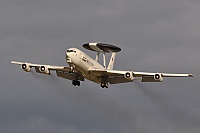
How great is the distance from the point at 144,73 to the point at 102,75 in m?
8.87

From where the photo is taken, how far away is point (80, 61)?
164 metres

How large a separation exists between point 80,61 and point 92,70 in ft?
11.9

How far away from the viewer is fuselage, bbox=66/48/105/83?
535 feet

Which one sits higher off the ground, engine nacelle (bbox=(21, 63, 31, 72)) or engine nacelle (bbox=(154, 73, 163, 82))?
engine nacelle (bbox=(21, 63, 31, 72))

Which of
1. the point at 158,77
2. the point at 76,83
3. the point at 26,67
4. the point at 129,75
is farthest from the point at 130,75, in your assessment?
the point at 26,67

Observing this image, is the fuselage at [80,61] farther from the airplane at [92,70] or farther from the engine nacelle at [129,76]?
the engine nacelle at [129,76]

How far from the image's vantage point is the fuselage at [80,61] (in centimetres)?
16300

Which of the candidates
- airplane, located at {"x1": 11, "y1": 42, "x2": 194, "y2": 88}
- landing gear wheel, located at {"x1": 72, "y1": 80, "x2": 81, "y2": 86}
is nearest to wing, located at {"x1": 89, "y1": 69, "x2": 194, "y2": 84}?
airplane, located at {"x1": 11, "y1": 42, "x2": 194, "y2": 88}

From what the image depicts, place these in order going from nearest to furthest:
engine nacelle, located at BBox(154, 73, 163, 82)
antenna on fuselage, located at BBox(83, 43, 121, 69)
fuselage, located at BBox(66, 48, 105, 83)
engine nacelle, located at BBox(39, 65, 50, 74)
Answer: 1. fuselage, located at BBox(66, 48, 105, 83)
2. engine nacelle, located at BBox(154, 73, 163, 82)
3. engine nacelle, located at BBox(39, 65, 50, 74)
4. antenna on fuselage, located at BBox(83, 43, 121, 69)

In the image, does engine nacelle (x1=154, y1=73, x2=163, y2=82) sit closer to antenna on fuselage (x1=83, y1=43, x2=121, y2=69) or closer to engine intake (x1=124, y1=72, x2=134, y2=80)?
engine intake (x1=124, y1=72, x2=134, y2=80)

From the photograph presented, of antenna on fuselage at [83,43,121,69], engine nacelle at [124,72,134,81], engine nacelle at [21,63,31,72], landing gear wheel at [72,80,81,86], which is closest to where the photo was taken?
engine nacelle at [124,72,134,81]

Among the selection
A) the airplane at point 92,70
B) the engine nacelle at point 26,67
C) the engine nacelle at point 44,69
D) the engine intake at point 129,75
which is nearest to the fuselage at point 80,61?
the airplane at point 92,70

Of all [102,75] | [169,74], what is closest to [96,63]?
[102,75]

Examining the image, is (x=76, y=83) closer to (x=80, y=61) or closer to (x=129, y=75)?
(x=80, y=61)
